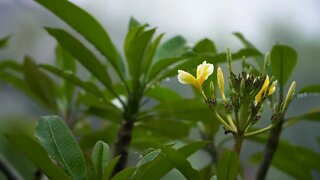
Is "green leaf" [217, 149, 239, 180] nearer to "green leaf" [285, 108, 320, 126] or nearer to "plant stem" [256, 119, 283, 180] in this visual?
"plant stem" [256, 119, 283, 180]

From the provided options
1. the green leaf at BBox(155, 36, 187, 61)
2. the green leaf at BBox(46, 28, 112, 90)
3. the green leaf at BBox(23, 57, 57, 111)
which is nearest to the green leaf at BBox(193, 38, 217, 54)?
the green leaf at BBox(155, 36, 187, 61)

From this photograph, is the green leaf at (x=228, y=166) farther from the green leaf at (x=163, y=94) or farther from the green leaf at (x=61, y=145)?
the green leaf at (x=163, y=94)

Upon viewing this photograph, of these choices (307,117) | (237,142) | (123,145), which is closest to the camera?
(237,142)

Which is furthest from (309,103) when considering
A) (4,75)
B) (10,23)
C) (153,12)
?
(10,23)

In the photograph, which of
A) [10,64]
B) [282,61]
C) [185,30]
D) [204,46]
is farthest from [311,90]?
[185,30]

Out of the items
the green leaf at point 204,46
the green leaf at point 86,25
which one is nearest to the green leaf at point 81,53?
the green leaf at point 86,25

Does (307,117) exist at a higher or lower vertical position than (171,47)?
lower

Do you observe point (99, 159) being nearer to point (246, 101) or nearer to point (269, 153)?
point (246, 101)
